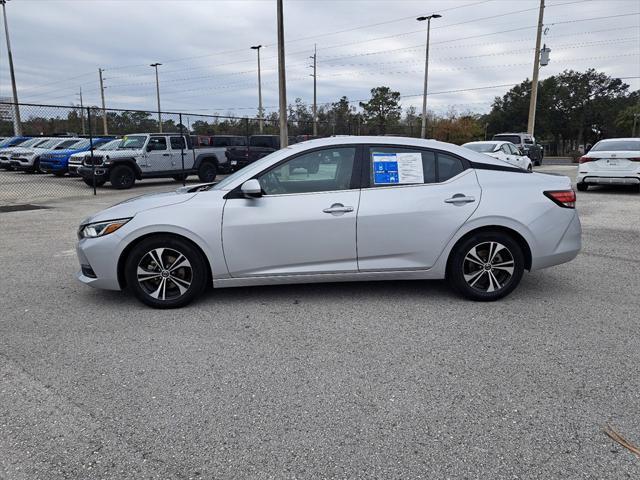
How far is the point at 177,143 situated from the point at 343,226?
14486mm

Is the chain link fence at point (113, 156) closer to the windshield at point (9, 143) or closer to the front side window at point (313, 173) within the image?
the windshield at point (9, 143)

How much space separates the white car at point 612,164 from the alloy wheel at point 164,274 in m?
12.4

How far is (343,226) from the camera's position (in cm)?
454

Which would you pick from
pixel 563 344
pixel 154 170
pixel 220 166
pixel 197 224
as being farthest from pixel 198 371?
pixel 220 166

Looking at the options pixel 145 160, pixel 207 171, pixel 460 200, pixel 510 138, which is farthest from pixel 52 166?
pixel 510 138

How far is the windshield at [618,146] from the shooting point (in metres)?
13.0

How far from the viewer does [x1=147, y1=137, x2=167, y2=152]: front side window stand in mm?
17078

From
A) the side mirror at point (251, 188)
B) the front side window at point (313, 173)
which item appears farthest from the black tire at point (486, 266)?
the side mirror at point (251, 188)

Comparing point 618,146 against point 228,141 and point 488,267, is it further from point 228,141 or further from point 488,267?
point 228,141

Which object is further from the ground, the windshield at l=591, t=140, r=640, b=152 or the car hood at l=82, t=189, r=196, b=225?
the windshield at l=591, t=140, r=640, b=152

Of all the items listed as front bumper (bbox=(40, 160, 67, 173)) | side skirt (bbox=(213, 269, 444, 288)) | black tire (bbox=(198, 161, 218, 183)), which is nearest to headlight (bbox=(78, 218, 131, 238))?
side skirt (bbox=(213, 269, 444, 288))

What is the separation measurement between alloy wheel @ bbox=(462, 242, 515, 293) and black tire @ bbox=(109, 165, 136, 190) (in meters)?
14.5

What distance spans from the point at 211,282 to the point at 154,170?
13563 millimetres

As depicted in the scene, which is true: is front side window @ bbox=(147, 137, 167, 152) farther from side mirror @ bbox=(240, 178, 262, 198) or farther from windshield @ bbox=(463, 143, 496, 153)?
side mirror @ bbox=(240, 178, 262, 198)
